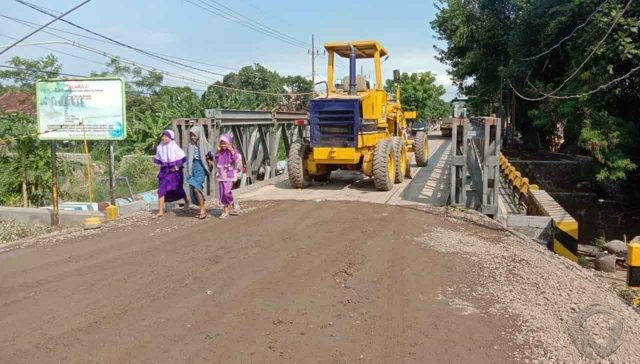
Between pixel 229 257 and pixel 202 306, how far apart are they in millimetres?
1700

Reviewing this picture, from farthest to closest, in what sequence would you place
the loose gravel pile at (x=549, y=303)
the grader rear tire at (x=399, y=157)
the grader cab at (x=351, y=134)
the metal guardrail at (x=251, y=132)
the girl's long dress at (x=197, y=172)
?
the grader rear tire at (x=399, y=157) → the grader cab at (x=351, y=134) → the metal guardrail at (x=251, y=132) → the girl's long dress at (x=197, y=172) → the loose gravel pile at (x=549, y=303)

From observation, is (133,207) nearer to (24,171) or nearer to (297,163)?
(24,171)

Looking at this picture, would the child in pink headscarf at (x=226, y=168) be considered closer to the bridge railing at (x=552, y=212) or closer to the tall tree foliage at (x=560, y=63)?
the bridge railing at (x=552, y=212)

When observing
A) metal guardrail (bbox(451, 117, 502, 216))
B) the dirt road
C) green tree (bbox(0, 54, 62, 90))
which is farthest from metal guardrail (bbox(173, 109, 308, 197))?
green tree (bbox(0, 54, 62, 90))

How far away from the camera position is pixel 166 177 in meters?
9.38

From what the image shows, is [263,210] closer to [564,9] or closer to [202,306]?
Answer: [202,306]

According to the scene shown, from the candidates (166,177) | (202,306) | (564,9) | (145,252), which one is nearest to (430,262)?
(202,306)

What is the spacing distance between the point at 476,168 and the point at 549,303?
16.9ft

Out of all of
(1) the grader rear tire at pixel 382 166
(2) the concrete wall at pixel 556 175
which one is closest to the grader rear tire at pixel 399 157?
(1) the grader rear tire at pixel 382 166

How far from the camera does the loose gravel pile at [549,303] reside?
4098 mm

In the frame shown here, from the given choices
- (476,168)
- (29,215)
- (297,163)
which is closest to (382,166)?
(297,163)

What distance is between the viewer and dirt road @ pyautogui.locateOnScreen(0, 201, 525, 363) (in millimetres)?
3986

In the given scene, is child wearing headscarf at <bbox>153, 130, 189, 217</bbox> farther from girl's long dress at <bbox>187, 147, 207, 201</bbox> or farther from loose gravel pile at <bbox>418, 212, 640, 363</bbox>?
loose gravel pile at <bbox>418, 212, 640, 363</bbox>

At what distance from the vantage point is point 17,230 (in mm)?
8875
